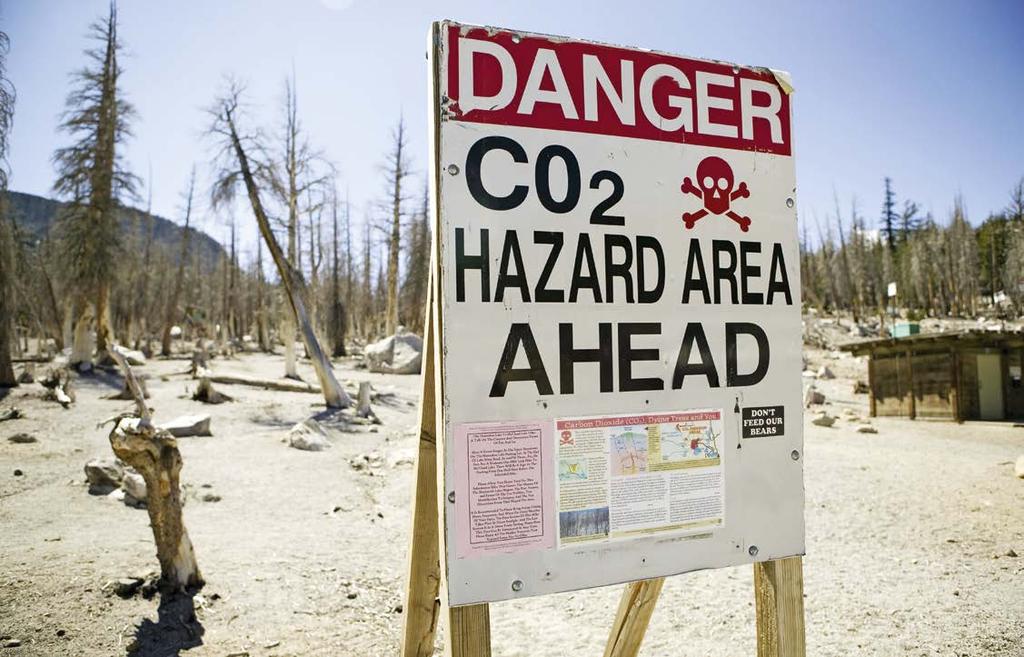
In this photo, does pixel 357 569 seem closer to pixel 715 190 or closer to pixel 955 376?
pixel 715 190

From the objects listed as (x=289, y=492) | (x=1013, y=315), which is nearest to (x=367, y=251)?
(x=289, y=492)

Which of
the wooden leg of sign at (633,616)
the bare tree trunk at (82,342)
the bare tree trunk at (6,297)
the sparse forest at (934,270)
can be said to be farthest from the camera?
the sparse forest at (934,270)

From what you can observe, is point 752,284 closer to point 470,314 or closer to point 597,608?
point 470,314

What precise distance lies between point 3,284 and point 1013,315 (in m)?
58.6

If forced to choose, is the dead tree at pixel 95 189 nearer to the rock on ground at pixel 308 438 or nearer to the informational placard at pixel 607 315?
the rock on ground at pixel 308 438

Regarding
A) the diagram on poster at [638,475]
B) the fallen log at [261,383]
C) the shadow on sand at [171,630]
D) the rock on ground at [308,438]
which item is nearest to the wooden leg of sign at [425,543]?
the diagram on poster at [638,475]

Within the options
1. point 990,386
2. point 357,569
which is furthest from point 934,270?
point 357,569

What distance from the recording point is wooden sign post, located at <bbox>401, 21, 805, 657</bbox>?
4.81 feet

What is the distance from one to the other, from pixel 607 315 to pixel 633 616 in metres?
1.07

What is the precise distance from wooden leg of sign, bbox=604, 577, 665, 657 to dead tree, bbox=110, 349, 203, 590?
3.52m

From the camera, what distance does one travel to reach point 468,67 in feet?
5.01

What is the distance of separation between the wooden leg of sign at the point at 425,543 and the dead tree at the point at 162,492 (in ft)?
9.68

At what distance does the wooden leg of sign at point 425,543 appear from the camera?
1.81 m

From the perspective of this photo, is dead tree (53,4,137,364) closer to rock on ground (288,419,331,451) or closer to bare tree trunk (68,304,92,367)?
bare tree trunk (68,304,92,367)
